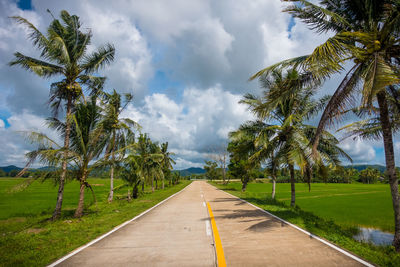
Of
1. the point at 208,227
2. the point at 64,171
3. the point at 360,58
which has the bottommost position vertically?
the point at 208,227

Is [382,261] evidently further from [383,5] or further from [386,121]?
[383,5]

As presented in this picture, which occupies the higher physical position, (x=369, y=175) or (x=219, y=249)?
(x=219, y=249)

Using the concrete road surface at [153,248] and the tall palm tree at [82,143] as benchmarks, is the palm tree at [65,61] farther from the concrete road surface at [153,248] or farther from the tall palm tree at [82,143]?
the concrete road surface at [153,248]

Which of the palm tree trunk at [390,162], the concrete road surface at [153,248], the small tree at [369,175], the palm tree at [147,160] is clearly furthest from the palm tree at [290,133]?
the small tree at [369,175]

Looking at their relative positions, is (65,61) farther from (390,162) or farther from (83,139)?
(390,162)

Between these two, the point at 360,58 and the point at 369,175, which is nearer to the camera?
the point at 360,58

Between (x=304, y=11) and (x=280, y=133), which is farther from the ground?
(x=304, y=11)

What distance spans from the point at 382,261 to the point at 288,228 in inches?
104

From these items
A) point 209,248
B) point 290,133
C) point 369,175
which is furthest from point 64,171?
point 369,175

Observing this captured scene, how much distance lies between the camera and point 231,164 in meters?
A: 30.6

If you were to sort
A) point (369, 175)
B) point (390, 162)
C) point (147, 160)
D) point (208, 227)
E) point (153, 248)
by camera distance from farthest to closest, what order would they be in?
point (369, 175) < point (147, 160) < point (208, 227) < point (390, 162) < point (153, 248)

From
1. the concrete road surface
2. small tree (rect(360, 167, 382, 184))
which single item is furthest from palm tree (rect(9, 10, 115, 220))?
small tree (rect(360, 167, 382, 184))

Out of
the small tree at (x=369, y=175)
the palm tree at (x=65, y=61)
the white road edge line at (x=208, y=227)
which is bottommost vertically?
the small tree at (x=369, y=175)

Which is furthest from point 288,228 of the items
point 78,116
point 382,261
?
point 78,116
